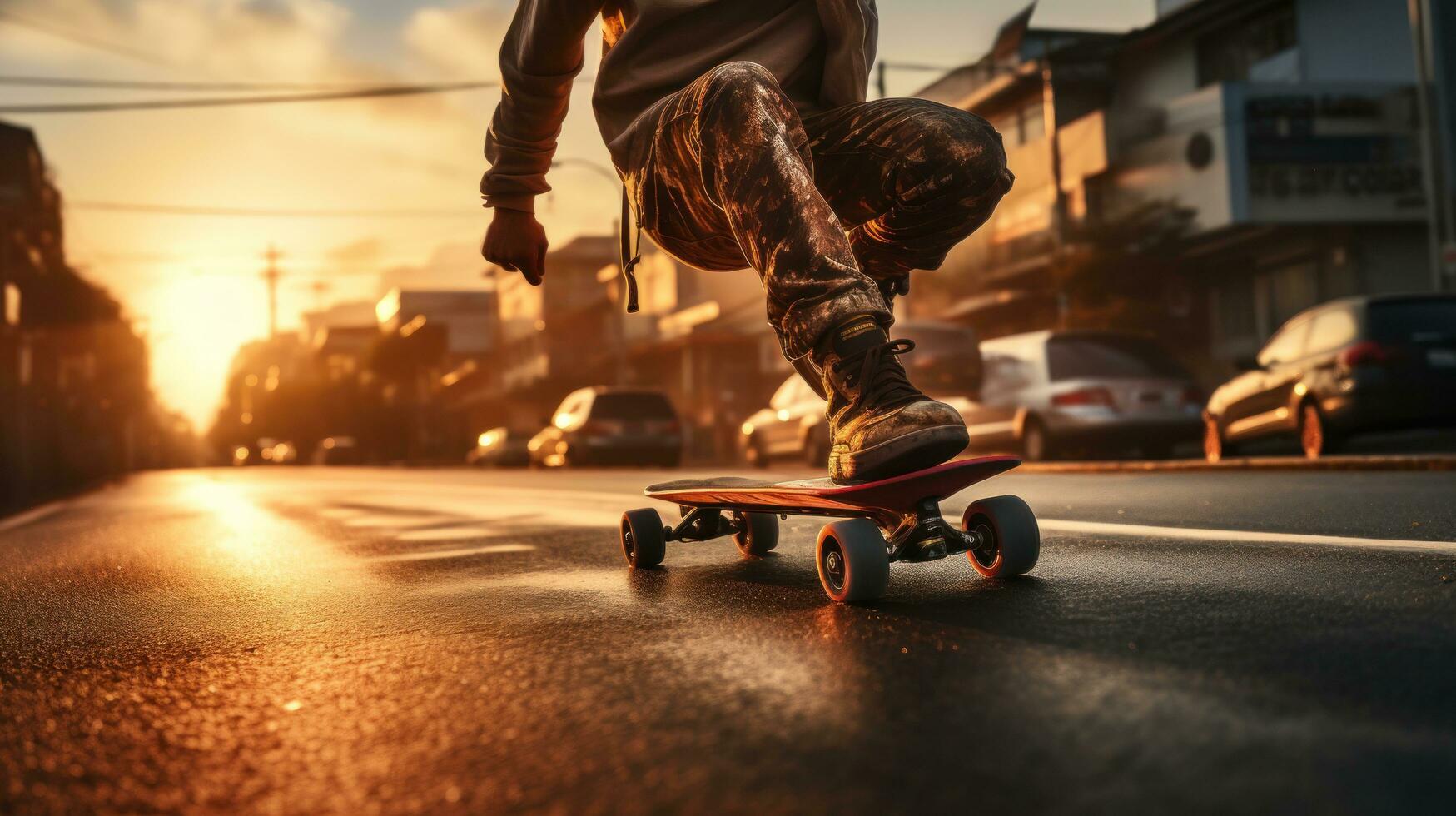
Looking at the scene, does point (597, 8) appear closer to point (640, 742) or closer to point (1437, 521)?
point (640, 742)

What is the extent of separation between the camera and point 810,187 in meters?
2.68

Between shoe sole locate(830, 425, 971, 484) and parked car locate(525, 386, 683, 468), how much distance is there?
72.6 ft

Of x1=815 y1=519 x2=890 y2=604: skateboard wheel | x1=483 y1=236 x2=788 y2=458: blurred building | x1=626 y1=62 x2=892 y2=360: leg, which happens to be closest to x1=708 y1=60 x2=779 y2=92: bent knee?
x1=626 y1=62 x2=892 y2=360: leg

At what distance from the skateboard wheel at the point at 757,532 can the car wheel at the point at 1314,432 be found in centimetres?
955

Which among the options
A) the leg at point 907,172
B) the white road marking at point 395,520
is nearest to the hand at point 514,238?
the leg at point 907,172

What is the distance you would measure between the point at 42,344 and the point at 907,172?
50.4 meters

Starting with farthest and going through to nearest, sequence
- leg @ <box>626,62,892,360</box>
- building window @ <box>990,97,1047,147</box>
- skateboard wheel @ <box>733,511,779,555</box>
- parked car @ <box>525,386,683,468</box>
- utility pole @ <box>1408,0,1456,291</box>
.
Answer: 1. building window @ <box>990,97,1047,147</box>
2. parked car @ <box>525,386,683,468</box>
3. utility pole @ <box>1408,0,1456,291</box>
4. skateboard wheel @ <box>733,511,779,555</box>
5. leg @ <box>626,62,892,360</box>

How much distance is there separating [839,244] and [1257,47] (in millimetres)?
31124

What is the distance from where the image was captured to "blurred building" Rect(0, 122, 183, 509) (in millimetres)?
34250

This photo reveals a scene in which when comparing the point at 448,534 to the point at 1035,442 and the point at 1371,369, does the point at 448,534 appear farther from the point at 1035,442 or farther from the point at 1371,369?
the point at 1035,442

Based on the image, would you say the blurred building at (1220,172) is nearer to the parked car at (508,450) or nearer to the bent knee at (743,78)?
the parked car at (508,450)

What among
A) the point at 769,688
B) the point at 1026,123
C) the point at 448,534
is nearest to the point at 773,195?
the point at 769,688

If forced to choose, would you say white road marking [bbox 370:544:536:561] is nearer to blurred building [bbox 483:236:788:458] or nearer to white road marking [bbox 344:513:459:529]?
white road marking [bbox 344:513:459:529]

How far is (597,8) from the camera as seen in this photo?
3.21m
